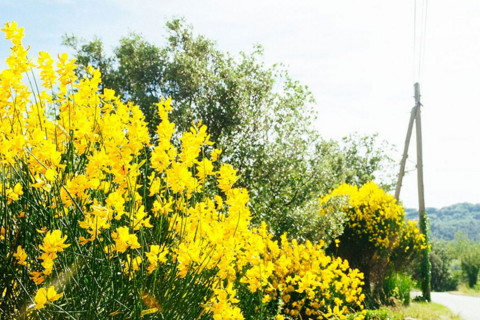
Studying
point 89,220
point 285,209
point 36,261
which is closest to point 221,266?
point 89,220

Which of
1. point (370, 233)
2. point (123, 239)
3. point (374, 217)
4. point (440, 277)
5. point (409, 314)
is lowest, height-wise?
point (440, 277)

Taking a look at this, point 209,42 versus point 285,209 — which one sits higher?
point 209,42

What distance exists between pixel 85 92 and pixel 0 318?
1.38 m

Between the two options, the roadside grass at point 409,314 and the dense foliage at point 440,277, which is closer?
the roadside grass at point 409,314

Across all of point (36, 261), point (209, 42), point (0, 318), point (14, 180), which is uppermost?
point (209, 42)

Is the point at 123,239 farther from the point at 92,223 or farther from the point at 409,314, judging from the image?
the point at 409,314

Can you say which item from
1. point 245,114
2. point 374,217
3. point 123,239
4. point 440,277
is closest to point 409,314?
point 374,217

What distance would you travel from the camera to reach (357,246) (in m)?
10.5

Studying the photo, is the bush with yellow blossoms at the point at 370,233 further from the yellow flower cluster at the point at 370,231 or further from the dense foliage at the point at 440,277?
the dense foliage at the point at 440,277

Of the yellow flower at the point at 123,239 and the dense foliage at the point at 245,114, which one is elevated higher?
the dense foliage at the point at 245,114

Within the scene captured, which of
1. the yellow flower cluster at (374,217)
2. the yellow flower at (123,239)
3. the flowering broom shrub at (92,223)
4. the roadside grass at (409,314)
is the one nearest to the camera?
the yellow flower at (123,239)

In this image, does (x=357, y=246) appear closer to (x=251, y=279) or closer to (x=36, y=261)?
(x=251, y=279)

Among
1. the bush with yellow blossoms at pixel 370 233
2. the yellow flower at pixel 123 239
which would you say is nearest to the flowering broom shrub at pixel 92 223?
the yellow flower at pixel 123 239

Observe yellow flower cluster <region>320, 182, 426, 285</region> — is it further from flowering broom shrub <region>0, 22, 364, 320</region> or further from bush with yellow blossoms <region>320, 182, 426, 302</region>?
flowering broom shrub <region>0, 22, 364, 320</region>
